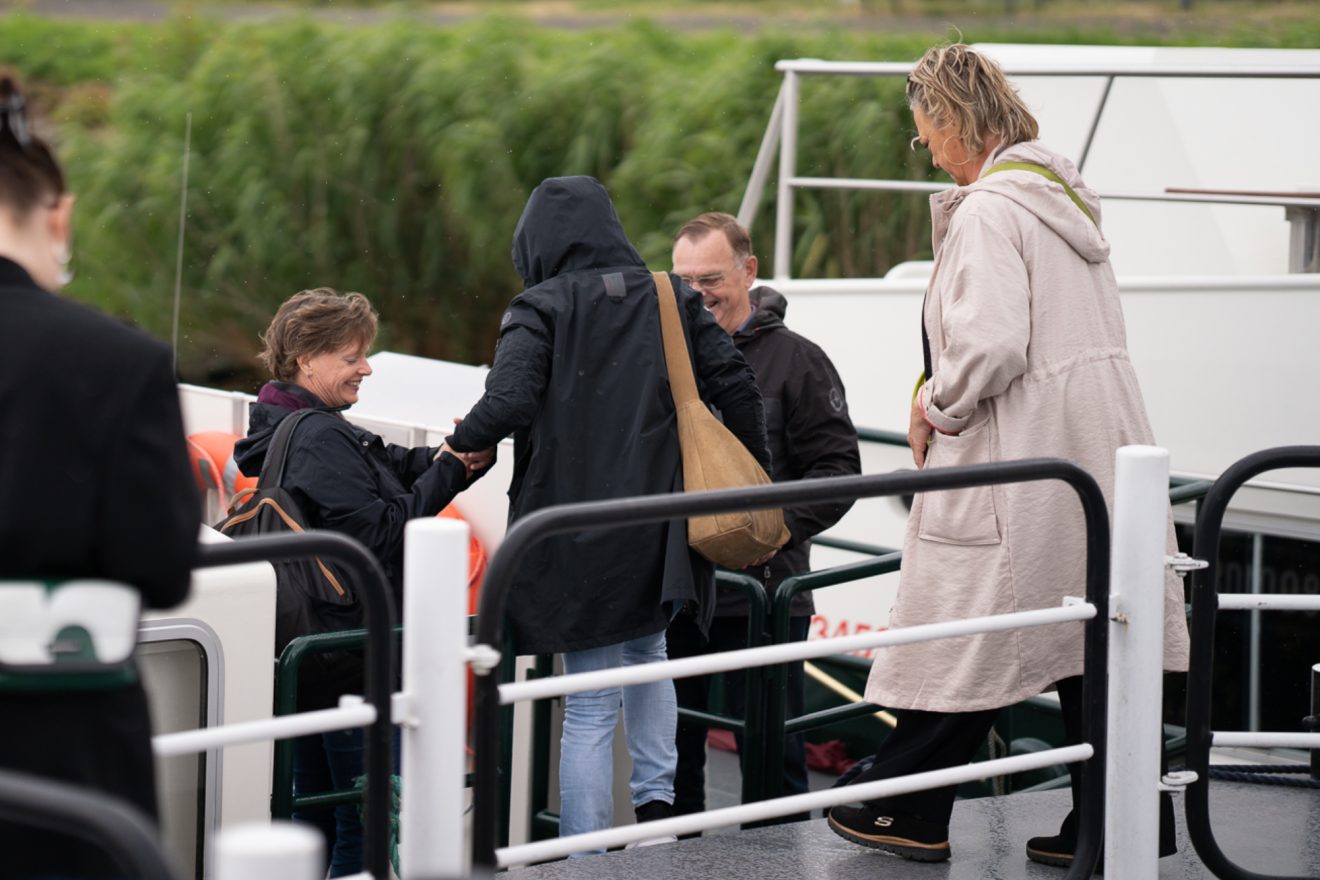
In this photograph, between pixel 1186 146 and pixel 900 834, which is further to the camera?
pixel 1186 146

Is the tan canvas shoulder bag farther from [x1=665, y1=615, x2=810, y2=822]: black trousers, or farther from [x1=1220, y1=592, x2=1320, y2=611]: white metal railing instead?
[x1=1220, y1=592, x2=1320, y2=611]: white metal railing

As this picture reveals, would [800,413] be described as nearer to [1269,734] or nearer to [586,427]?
[586,427]

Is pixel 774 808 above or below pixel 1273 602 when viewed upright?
below

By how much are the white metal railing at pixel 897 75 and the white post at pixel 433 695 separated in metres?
3.19

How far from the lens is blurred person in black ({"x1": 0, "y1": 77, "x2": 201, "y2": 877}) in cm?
173

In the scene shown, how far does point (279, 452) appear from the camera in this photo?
12.0ft

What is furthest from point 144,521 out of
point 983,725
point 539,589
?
point 983,725

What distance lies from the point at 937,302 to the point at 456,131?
1307cm

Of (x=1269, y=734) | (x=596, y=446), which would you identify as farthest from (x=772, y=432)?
(x=1269, y=734)

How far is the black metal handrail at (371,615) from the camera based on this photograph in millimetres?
2127

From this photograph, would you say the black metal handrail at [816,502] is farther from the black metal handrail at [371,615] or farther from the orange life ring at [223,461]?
the orange life ring at [223,461]

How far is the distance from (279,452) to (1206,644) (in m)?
2.11

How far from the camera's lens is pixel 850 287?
22.3 ft

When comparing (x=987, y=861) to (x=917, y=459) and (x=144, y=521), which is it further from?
(x=144, y=521)
